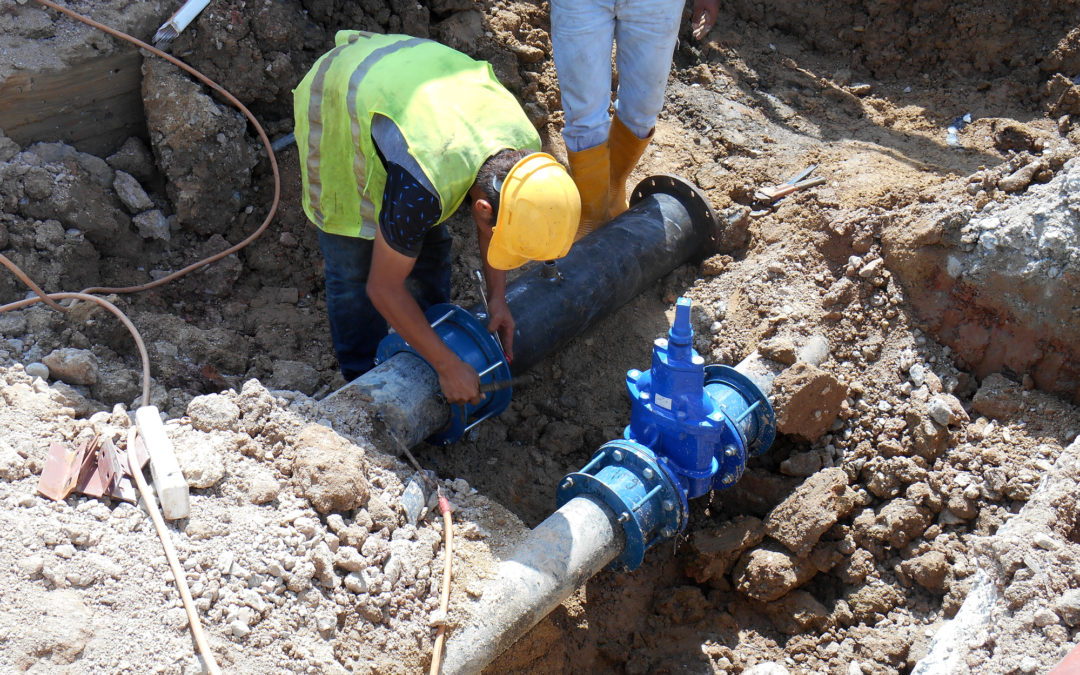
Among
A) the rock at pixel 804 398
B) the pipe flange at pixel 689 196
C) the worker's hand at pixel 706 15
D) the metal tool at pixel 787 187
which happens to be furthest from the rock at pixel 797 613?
the worker's hand at pixel 706 15

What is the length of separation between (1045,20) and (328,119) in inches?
159

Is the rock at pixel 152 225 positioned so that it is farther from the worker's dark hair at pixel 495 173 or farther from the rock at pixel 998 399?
the rock at pixel 998 399

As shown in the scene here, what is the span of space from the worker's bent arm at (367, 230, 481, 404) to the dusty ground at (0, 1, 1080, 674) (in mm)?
302

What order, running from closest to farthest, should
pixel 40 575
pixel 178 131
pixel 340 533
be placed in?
pixel 40 575
pixel 340 533
pixel 178 131

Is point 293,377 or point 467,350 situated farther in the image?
point 293,377

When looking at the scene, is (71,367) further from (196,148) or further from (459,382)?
(196,148)

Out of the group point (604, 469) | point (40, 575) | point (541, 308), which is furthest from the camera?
point (541, 308)

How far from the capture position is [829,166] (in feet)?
13.2

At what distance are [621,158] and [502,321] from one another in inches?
56.7

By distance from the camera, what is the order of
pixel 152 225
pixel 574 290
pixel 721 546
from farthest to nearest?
pixel 152 225 → pixel 574 290 → pixel 721 546

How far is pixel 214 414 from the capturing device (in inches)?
103

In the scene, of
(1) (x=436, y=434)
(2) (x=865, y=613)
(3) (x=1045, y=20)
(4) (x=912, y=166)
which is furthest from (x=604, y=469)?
(3) (x=1045, y=20)

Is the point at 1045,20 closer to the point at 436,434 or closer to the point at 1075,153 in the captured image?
the point at 1075,153

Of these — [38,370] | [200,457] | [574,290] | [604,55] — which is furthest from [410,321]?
[604,55]
